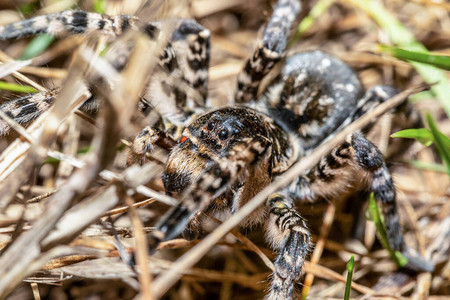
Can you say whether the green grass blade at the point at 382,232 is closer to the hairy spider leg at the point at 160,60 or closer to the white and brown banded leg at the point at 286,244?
the white and brown banded leg at the point at 286,244

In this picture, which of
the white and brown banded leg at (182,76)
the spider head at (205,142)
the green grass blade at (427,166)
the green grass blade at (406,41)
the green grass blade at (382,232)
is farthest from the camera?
the green grass blade at (427,166)

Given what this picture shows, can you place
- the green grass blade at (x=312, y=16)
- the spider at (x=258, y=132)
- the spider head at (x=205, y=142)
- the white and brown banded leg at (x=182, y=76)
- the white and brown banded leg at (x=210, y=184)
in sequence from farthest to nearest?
the green grass blade at (x=312, y=16) → the white and brown banded leg at (x=182, y=76) → the spider head at (x=205, y=142) → the spider at (x=258, y=132) → the white and brown banded leg at (x=210, y=184)

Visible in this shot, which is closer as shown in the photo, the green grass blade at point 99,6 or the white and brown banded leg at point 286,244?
the white and brown banded leg at point 286,244

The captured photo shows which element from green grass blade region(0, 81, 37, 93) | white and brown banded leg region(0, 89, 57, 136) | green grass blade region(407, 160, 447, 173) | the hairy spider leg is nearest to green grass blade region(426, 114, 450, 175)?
green grass blade region(407, 160, 447, 173)

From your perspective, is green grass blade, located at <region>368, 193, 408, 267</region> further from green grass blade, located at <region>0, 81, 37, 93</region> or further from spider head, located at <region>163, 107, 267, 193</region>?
green grass blade, located at <region>0, 81, 37, 93</region>

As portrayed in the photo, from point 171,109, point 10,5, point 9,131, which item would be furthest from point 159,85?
point 10,5

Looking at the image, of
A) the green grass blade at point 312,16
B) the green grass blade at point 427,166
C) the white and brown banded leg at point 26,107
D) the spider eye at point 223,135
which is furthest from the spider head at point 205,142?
the green grass blade at point 427,166

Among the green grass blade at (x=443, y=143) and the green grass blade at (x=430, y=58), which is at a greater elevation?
the green grass blade at (x=430, y=58)

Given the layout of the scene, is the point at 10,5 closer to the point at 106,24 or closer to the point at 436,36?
the point at 106,24
